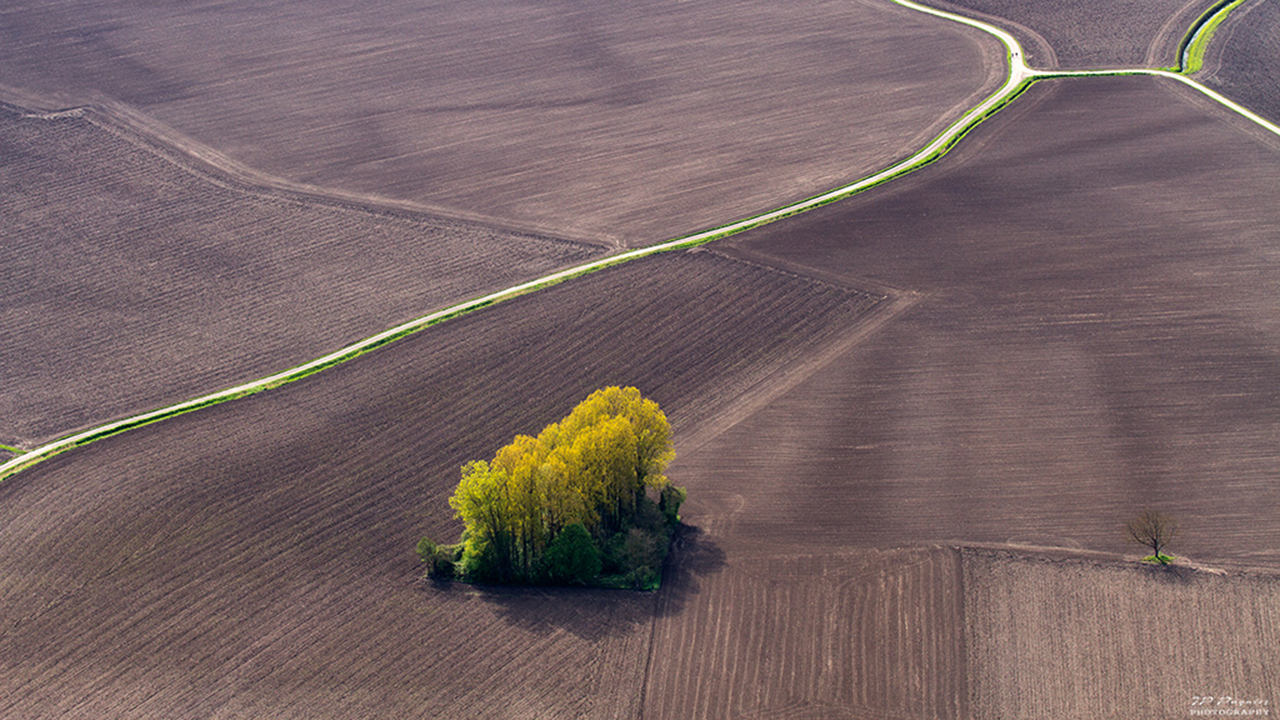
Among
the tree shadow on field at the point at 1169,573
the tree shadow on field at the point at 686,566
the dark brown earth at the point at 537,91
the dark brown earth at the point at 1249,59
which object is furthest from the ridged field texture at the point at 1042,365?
the dark brown earth at the point at 537,91

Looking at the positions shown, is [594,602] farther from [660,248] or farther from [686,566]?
[660,248]

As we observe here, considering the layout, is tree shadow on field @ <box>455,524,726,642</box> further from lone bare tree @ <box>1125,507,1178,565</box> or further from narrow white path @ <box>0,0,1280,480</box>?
narrow white path @ <box>0,0,1280,480</box>

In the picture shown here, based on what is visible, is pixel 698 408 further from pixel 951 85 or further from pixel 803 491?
pixel 951 85

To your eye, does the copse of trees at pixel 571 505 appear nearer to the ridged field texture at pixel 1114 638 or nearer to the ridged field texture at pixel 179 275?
the ridged field texture at pixel 1114 638

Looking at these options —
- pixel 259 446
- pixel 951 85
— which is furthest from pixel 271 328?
pixel 951 85

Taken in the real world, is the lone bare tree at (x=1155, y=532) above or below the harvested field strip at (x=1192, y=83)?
below

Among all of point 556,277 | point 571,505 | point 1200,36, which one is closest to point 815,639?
point 571,505
